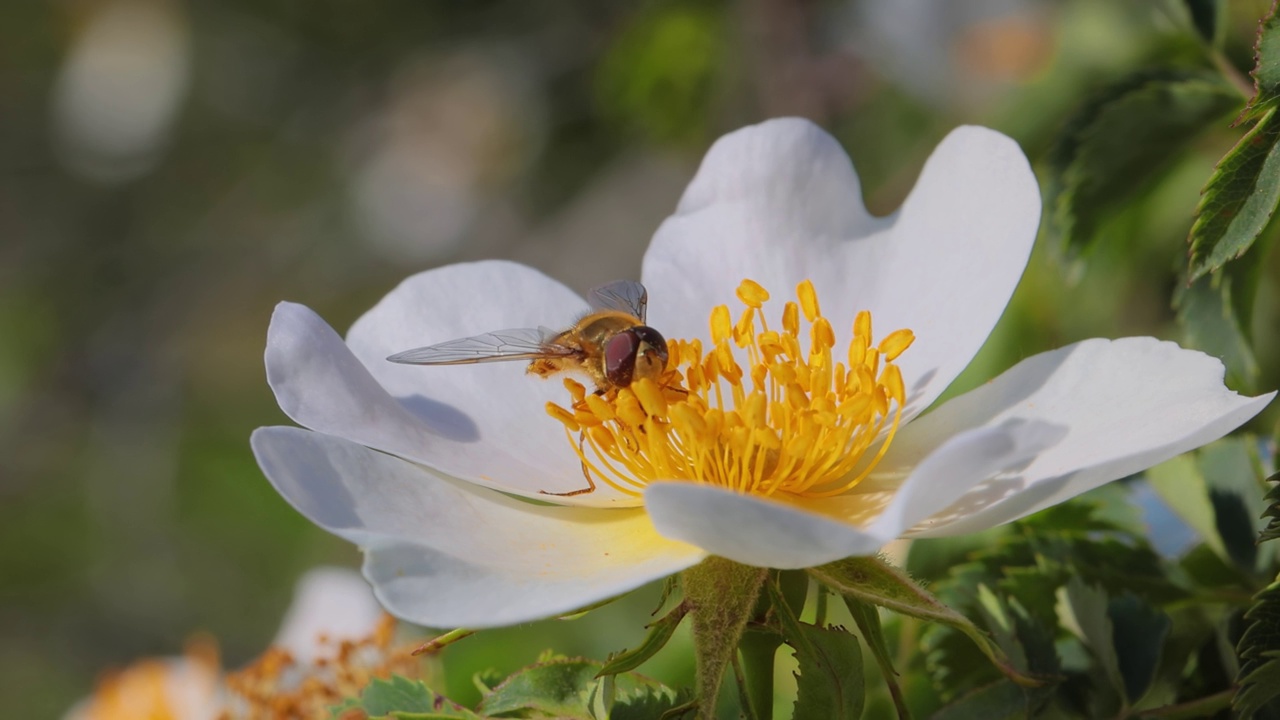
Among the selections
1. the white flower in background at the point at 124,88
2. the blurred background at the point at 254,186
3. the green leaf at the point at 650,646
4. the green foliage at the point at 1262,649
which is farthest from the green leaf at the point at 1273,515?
the white flower in background at the point at 124,88

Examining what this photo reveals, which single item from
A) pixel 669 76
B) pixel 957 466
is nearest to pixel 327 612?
pixel 957 466

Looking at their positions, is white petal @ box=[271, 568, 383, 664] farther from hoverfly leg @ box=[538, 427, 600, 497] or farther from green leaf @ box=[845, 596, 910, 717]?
green leaf @ box=[845, 596, 910, 717]

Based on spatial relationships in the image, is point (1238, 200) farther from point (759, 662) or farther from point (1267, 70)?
point (759, 662)

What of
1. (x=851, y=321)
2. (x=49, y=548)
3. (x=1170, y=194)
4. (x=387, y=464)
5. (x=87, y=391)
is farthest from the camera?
(x=49, y=548)

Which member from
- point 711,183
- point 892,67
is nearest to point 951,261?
point 711,183

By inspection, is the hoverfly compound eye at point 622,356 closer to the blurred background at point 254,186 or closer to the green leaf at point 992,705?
the green leaf at point 992,705

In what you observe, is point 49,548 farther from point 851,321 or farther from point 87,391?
point 851,321

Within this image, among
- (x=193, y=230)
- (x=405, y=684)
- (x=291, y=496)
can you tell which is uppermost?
(x=193, y=230)
